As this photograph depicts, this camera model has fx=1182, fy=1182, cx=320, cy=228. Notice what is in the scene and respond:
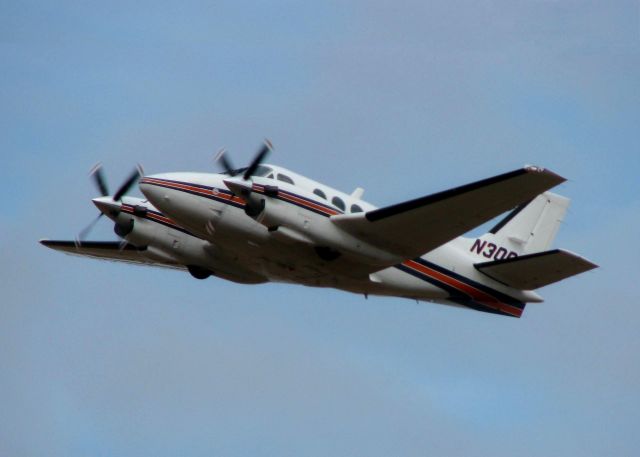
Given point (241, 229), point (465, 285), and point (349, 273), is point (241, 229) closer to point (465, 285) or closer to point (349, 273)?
point (349, 273)

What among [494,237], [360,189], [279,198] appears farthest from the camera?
[494,237]

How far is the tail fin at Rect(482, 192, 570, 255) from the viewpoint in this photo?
40.9 metres

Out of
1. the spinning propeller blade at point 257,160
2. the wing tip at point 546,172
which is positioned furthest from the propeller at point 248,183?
the wing tip at point 546,172

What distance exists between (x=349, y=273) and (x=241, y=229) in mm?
3728

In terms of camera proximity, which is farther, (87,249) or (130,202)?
(87,249)

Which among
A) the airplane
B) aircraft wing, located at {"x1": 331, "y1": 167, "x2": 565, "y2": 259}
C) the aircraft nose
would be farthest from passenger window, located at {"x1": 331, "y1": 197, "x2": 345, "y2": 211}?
the aircraft nose

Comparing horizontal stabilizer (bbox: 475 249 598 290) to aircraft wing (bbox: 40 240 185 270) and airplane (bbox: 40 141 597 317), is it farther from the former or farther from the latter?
aircraft wing (bbox: 40 240 185 270)

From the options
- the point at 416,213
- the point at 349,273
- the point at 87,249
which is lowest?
the point at 87,249

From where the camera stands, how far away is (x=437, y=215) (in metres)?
34.2

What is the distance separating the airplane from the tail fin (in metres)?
1.41

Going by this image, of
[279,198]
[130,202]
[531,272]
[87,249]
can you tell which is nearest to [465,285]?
[531,272]

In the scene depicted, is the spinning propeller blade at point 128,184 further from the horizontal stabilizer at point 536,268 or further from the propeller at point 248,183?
the horizontal stabilizer at point 536,268

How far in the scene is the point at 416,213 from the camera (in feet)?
112

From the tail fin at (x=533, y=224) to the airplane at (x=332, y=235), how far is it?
1414 mm
